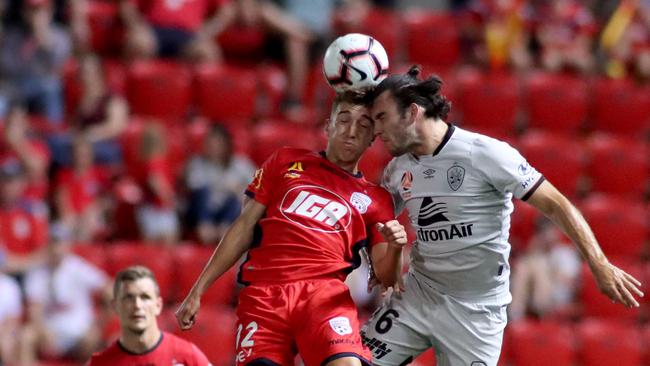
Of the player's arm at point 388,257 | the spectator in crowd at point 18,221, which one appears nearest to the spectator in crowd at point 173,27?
the spectator in crowd at point 18,221

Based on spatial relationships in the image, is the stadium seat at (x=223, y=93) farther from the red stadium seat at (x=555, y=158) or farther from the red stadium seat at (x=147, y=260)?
the red stadium seat at (x=555, y=158)

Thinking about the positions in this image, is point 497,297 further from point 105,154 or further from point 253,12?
point 253,12

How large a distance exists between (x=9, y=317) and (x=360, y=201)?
397 cm

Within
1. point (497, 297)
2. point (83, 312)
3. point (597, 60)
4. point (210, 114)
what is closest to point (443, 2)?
point (597, 60)

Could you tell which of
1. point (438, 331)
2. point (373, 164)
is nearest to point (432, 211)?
point (438, 331)

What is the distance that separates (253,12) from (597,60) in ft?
12.4

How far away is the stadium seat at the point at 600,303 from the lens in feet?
35.5

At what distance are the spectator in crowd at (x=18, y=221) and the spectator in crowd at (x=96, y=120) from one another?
2.15 ft

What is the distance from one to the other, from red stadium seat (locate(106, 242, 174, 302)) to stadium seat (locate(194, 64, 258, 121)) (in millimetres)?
2144

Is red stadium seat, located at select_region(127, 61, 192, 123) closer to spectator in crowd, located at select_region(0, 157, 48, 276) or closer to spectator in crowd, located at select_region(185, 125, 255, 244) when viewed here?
spectator in crowd, located at select_region(185, 125, 255, 244)

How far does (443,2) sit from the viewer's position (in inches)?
556

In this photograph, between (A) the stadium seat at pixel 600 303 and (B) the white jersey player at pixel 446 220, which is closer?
(B) the white jersey player at pixel 446 220

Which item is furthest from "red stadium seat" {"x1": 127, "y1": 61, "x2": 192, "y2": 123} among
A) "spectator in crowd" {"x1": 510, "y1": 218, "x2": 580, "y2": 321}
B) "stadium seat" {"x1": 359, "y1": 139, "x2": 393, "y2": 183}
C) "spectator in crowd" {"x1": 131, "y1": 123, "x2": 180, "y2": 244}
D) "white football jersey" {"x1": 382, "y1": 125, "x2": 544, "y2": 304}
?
"white football jersey" {"x1": 382, "y1": 125, "x2": 544, "y2": 304}

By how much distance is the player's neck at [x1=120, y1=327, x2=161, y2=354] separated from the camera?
6.27 metres
